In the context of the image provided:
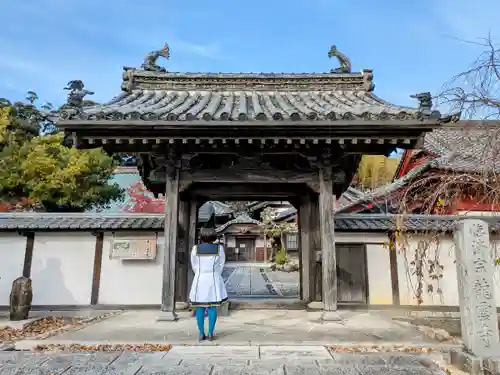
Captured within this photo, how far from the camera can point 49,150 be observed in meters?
16.1

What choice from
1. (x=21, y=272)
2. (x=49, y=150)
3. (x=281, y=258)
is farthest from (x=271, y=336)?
(x=281, y=258)

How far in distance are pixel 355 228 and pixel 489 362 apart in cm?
510

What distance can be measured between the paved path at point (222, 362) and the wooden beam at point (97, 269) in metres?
4.49

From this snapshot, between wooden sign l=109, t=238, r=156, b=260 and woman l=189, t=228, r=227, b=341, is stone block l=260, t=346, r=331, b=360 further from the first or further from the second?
wooden sign l=109, t=238, r=156, b=260

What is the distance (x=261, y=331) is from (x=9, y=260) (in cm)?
737

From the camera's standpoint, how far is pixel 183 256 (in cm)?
786

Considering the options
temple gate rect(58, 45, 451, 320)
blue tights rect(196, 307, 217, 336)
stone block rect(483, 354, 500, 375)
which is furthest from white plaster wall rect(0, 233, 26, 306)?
stone block rect(483, 354, 500, 375)

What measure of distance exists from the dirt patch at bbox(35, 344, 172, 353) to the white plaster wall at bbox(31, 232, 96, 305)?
447 cm

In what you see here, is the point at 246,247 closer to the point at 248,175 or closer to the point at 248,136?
the point at 248,175

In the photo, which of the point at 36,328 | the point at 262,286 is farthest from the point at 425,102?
the point at 262,286

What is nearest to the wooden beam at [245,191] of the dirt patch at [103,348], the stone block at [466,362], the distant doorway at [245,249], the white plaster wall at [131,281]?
the white plaster wall at [131,281]

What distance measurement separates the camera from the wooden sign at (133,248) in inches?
352

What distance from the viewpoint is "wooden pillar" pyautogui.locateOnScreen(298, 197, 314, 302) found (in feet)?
26.8

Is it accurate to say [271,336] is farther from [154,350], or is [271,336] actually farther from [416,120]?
[416,120]
